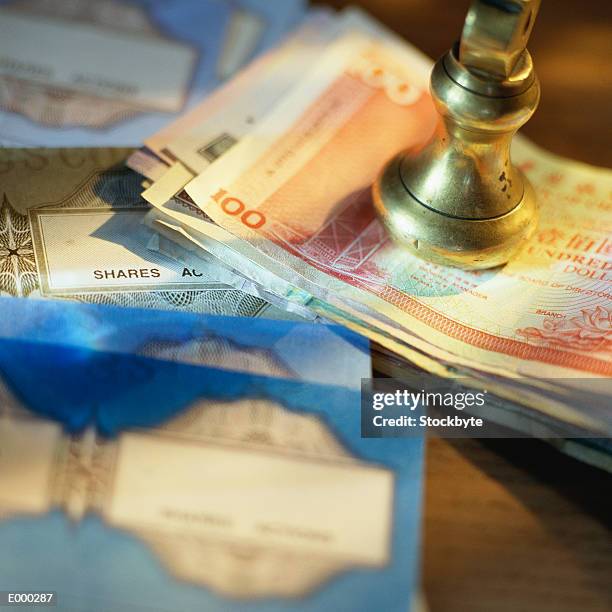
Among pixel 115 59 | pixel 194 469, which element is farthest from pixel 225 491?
pixel 115 59

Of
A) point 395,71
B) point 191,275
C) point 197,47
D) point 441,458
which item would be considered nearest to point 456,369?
point 441,458

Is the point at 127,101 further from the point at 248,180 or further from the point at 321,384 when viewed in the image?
the point at 321,384

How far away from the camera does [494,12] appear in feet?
1.33

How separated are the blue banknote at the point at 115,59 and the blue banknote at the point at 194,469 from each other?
20 centimetres

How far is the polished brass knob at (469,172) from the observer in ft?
1.44

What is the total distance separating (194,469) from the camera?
429 millimetres

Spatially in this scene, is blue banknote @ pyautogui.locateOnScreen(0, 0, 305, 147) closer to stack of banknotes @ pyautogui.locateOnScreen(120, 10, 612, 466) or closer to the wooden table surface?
stack of banknotes @ pyautogui.locateOnScreen(120, 10, 612, 466)

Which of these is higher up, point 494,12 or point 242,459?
point 494,12

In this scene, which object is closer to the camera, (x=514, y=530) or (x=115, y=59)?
(x=514, y=530)

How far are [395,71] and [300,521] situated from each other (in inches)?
14.8

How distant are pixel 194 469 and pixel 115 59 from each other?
39cm

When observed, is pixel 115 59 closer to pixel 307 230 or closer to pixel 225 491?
pixel 307 230

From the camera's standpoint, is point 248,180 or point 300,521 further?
point 248,180

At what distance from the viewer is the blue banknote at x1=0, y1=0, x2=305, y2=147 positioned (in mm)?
620
